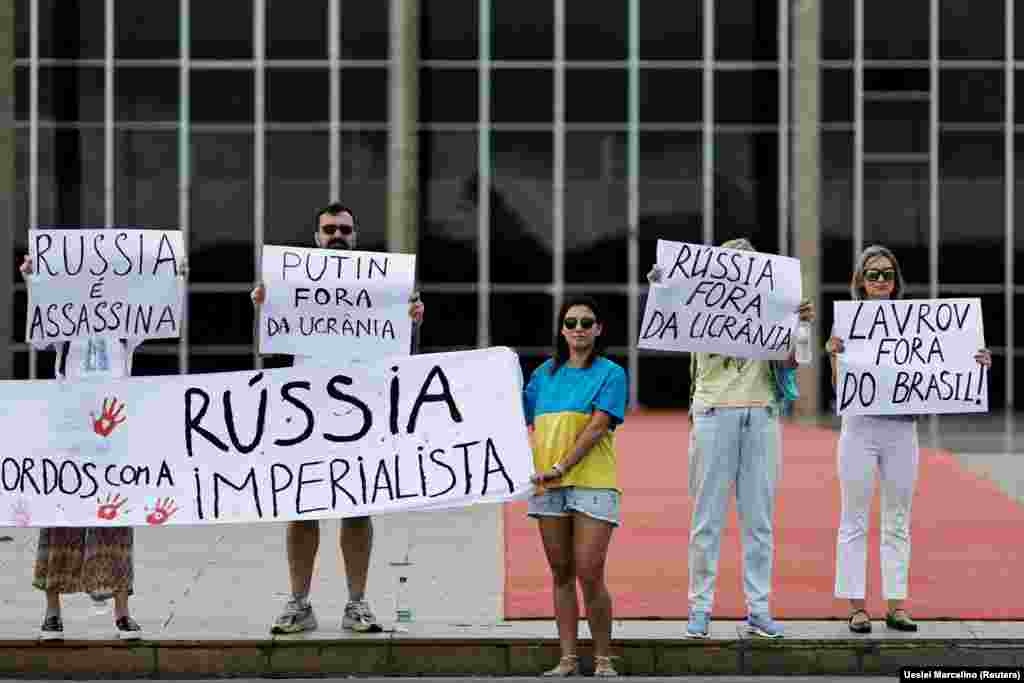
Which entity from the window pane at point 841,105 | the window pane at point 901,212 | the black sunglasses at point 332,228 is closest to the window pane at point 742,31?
the window pane at point 841,105

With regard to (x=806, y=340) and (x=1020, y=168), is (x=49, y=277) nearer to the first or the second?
(x=806, y=340)

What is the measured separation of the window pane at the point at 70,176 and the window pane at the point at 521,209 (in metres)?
6.60

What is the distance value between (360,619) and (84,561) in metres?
1.37

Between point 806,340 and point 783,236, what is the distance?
2283 cm

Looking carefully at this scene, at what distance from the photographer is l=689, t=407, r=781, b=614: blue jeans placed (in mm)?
9273

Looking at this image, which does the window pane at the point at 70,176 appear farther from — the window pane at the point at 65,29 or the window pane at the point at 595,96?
the window pane at the point at 595,96

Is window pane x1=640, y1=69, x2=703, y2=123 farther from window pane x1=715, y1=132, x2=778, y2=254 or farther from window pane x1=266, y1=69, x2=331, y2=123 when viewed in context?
window pane x1=266, y1=69, x2=331, y2=123

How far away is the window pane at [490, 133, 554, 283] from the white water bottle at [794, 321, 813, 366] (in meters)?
22.5

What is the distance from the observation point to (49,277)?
9.41 meters

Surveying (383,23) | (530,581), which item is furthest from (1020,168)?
(530,581)

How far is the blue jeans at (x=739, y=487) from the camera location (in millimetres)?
9273

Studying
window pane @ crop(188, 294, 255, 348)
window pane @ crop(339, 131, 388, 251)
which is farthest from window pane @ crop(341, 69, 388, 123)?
window pane @ crop(188, 294, 255, 348)

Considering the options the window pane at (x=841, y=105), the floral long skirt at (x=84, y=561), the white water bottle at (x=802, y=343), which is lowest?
the floral long skirt at (x=84, y=561)

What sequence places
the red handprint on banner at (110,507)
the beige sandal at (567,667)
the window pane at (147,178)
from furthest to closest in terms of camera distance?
1. the window pane at (147,178)
2. the red handprint on banner at (110,507)
3. the beige sandal at (567,667)
